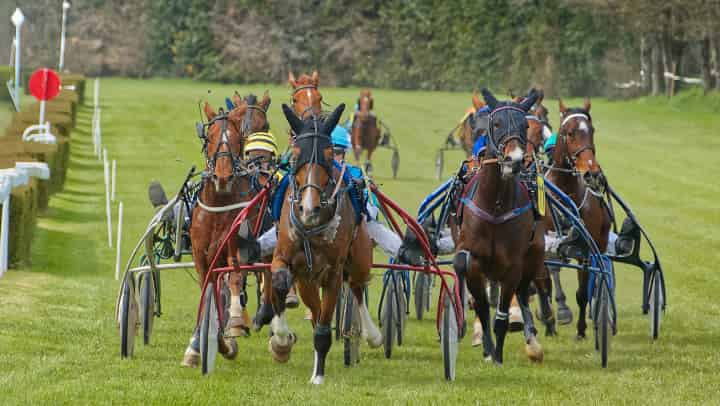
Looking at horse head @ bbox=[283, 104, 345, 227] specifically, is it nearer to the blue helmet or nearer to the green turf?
the green turf

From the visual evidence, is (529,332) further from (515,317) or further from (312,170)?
(312,170)

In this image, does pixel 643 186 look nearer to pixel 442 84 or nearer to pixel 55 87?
pixel 55 87

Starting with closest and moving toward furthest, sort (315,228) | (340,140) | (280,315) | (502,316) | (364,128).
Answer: (315,228)
(280,315)
(502,316)
(340,140)
(364,128)

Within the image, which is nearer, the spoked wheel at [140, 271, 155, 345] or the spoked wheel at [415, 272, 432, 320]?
the spoked wheel at [140, 271, 155, 345]

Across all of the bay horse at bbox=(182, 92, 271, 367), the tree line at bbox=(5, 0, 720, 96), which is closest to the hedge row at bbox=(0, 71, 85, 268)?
the bay horse at bbox=(182, 92, 271, 367)

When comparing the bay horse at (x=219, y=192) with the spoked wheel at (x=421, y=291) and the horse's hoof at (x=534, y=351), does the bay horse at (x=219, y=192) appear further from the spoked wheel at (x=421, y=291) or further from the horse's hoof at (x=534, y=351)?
the spoked wheel at (x=421, y=291)

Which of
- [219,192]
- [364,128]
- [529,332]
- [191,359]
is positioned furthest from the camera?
[364,128]

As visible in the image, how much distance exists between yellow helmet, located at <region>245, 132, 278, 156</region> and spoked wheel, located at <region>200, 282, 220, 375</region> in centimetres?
286

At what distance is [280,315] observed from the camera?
376 inches

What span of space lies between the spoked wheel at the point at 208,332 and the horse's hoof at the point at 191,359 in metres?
0.28

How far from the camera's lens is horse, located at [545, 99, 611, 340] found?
1177 centimetres

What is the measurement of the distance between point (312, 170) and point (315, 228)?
46 cm

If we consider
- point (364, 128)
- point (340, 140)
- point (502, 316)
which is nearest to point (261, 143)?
point (340, 140)

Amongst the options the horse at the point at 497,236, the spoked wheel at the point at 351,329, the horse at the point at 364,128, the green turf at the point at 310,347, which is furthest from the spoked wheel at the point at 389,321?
the horse at the point at 364,128
